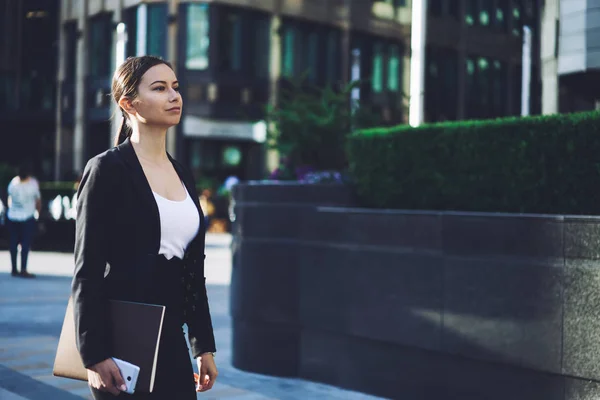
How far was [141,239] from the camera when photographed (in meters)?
2.90

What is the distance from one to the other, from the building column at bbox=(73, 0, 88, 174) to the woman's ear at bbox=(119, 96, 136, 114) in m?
37.9

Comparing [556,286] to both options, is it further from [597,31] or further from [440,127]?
[597,31]

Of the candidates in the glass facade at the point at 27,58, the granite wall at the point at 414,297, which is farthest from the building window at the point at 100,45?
the granite wall at the point at 414,297

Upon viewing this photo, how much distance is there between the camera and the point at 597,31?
1000cm

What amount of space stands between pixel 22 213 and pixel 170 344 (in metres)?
12.1

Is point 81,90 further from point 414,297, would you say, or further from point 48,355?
point 414,297

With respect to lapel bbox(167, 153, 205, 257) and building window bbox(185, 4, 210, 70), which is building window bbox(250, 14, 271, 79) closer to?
building window bbox(185, 4, 210, 70)

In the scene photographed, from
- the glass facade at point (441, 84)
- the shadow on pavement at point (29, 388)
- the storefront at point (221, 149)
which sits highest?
Result: the glass facade at point (441, 84)

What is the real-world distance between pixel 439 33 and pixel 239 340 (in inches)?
1459

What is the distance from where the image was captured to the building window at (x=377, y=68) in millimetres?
40781

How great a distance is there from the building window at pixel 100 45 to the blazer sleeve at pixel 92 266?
37520 millimetres

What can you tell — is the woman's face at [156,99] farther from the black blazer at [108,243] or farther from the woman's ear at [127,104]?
the black blazer at [108,243]

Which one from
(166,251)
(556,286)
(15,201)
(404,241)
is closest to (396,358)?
(404,241)

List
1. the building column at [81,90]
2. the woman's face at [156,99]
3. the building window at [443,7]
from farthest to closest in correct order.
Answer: the building window at [443,7] < the building column at [81,90] < the woman's face at [156,99]
